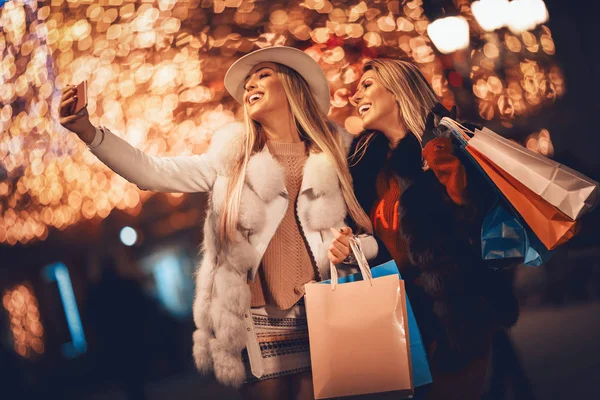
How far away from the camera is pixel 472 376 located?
226cm

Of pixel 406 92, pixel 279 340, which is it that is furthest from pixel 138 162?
pixel 406 92

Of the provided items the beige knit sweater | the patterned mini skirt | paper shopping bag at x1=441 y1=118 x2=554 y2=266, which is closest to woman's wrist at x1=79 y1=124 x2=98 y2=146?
the beige knit sweater

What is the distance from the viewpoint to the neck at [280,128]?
8.09 feet

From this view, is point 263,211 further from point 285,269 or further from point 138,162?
point 138,162

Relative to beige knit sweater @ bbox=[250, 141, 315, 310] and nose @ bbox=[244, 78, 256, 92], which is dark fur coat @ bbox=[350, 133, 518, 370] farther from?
nose @ bbox=[244, 78, 256, 92]

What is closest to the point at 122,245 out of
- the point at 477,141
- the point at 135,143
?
the point at 135,143

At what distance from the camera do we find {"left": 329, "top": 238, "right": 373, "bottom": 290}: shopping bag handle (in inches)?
81.3

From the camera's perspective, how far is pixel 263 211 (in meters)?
2.31

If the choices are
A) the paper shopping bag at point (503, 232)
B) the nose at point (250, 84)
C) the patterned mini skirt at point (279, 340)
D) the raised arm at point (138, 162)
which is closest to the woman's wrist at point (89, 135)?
the raised arm at point (138, 162)

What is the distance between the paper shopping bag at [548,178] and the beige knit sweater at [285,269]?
0.77 metres

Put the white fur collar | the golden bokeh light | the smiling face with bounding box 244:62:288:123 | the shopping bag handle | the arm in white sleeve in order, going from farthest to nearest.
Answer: the golden bokeh light, the smiling face with bounding box 244:62:288:123, the white fur collar, the arm in white sleeve, the shopping bag handle

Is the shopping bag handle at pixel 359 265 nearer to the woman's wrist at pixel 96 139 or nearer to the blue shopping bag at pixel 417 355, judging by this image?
the blue shopping bag at pixel 417 355

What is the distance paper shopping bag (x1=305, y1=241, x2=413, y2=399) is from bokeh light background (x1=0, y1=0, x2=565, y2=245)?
2.67 ft

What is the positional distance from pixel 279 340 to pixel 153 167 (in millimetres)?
825
